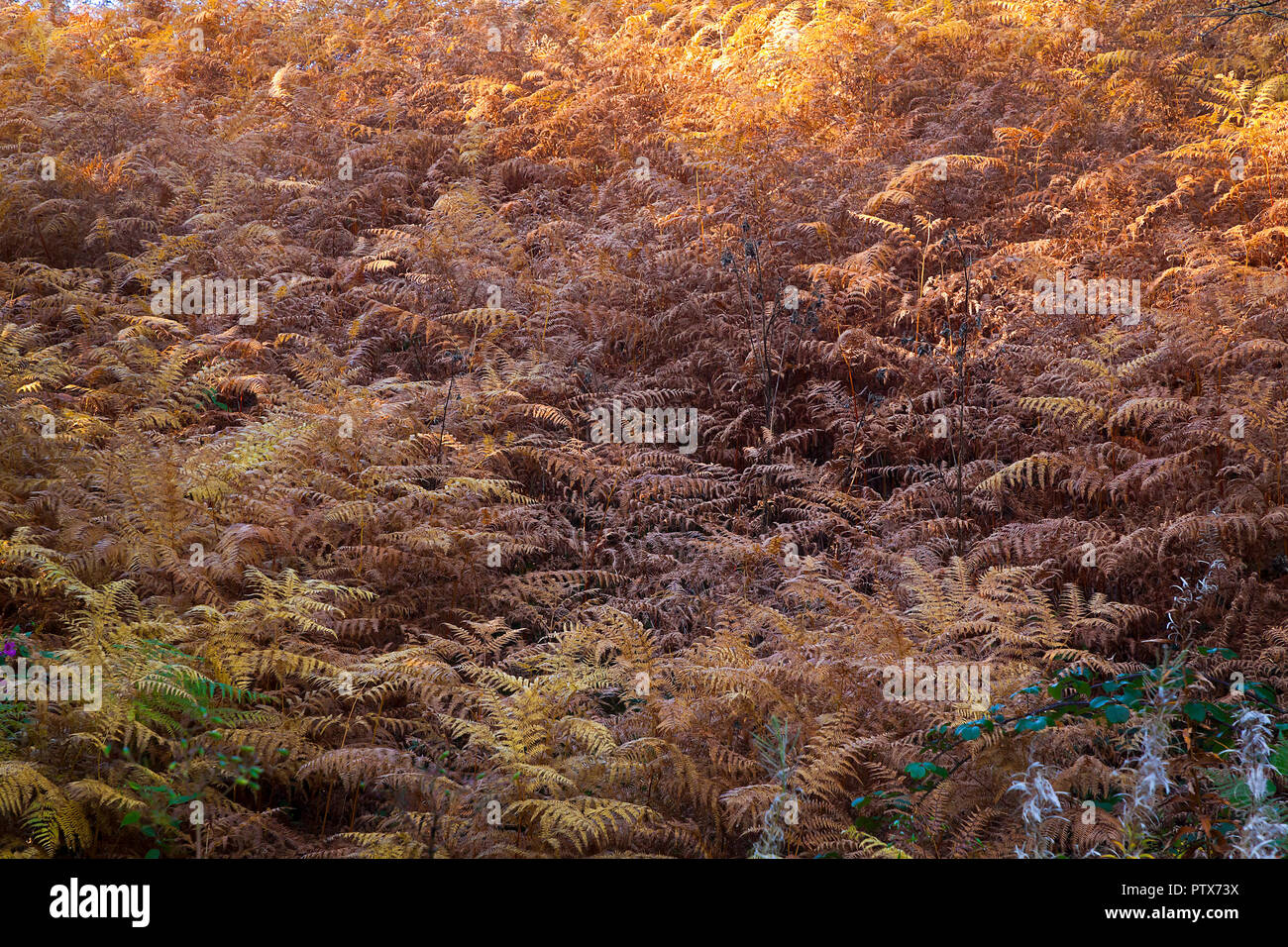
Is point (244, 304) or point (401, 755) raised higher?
point (244, 304)

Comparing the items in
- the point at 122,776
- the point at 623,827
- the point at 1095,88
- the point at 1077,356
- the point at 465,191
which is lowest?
the point at 623,827

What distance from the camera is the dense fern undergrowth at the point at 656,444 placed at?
3.24m

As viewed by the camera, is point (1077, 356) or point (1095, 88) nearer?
point (1077, 356)

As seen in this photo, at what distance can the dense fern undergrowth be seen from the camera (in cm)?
324

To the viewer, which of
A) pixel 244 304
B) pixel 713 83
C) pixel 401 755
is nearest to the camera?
pixel 401 755

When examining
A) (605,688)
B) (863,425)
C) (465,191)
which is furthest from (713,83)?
(605,688)

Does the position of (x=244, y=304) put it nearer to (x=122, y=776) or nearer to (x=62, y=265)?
(x=62, y=265)

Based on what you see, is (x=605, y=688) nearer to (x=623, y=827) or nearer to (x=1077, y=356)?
(x=623, y=827)

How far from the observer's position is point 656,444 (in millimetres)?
6289

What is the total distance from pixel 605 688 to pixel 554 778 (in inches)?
39.8

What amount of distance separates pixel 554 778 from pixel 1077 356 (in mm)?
4514

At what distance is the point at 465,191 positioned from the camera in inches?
337

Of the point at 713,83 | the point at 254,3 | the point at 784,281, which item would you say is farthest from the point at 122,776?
the point at 254,3

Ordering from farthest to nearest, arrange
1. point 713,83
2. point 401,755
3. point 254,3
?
point 254,3 < point 713,83 < point 401,755
